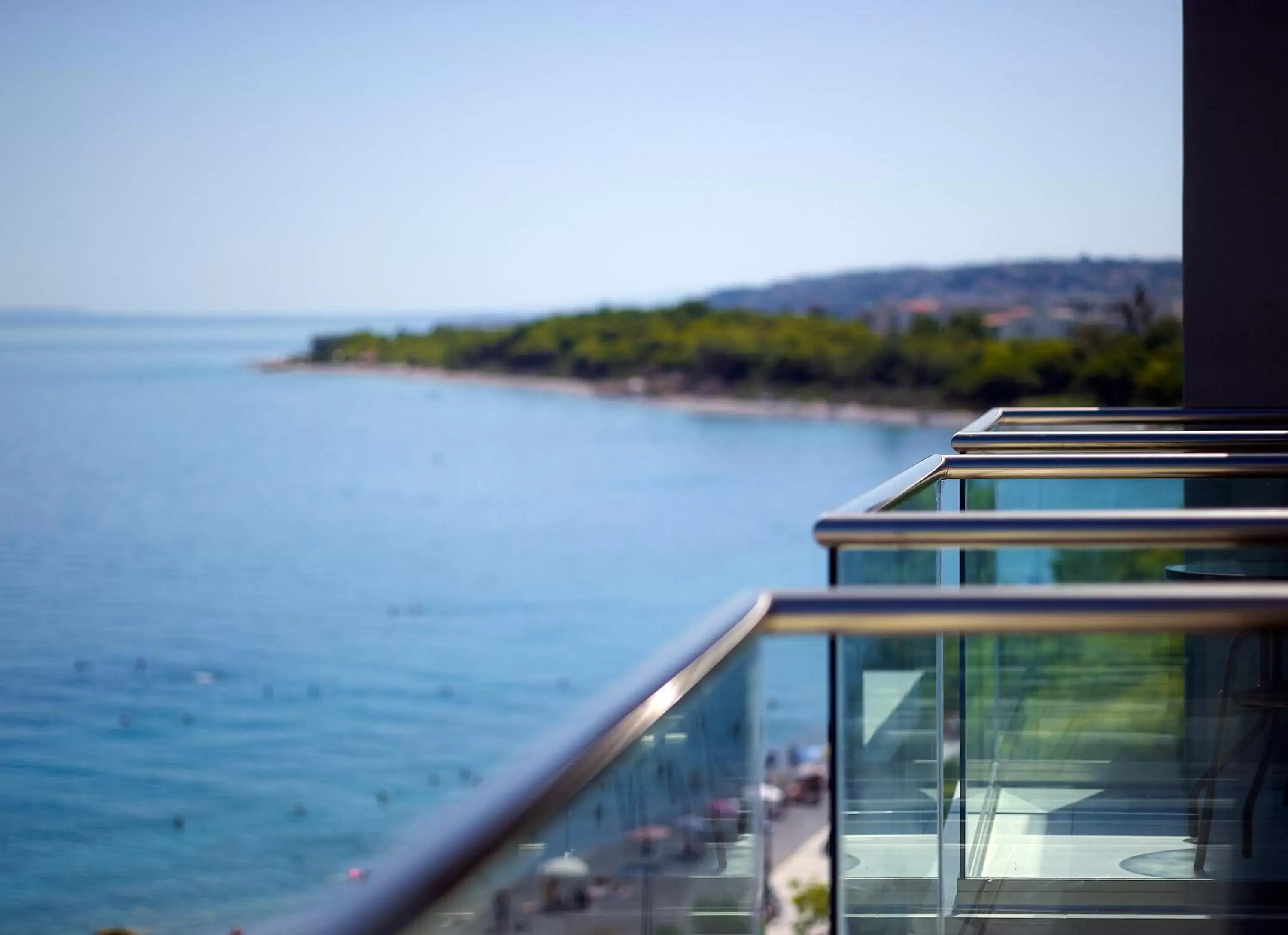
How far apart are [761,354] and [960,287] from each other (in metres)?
8.15

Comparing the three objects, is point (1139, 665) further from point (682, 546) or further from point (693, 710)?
point (682, 546)

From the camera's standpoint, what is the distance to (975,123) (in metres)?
61.8

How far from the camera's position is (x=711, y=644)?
3.99 feet

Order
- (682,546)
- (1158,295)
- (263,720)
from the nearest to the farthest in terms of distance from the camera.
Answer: (1158,295)
(263,720)
(682,546)

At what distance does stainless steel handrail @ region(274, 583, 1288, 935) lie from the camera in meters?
0.68

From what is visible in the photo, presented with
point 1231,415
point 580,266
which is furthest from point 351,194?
point 1231,415

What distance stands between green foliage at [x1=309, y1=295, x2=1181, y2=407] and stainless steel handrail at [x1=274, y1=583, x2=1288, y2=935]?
35.4 metres

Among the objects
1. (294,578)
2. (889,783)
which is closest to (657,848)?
(889,783)

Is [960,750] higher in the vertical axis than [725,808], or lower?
lower

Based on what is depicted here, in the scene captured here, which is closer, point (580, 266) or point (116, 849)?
point (116, 849)

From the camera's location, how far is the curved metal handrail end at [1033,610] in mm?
1378

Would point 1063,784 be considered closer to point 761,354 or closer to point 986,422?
point 986,422

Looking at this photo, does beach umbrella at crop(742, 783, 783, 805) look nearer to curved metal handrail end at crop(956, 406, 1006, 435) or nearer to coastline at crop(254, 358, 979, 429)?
curved metal handrail end at crop(956, 406, 1006, 435)

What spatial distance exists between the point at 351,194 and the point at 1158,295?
141ft
